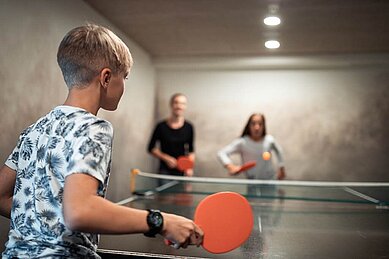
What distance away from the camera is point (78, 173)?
799 millimetres

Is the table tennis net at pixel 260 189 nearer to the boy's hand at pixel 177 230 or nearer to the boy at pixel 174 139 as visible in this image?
the boy at pixel 174 139

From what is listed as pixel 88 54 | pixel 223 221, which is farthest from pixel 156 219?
pixel 88 54

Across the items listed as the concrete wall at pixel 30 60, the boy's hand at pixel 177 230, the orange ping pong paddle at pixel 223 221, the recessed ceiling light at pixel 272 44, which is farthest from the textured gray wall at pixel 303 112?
the boy's hand at pixel 177 230

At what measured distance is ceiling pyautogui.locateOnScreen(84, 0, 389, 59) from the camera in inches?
119

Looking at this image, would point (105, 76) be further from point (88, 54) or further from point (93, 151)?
point (93, 151)

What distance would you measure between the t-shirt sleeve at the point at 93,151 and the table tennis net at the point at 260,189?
2139 millimetres

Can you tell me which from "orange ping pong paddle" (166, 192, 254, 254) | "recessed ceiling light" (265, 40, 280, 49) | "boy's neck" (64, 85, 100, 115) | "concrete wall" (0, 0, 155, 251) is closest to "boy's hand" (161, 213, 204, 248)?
"orange ping pong paddle" (166, 192, 254, 254)

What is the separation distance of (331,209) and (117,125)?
2075 millimetres

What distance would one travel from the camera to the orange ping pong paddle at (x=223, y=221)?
1.04 meters

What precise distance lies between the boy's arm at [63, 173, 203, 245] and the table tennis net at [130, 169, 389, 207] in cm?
215

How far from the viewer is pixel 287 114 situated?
17.4ft

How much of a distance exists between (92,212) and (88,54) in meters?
0.37

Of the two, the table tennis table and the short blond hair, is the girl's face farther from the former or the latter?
the short blond hair

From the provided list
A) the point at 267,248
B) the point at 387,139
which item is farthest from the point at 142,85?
the point at 267,248
